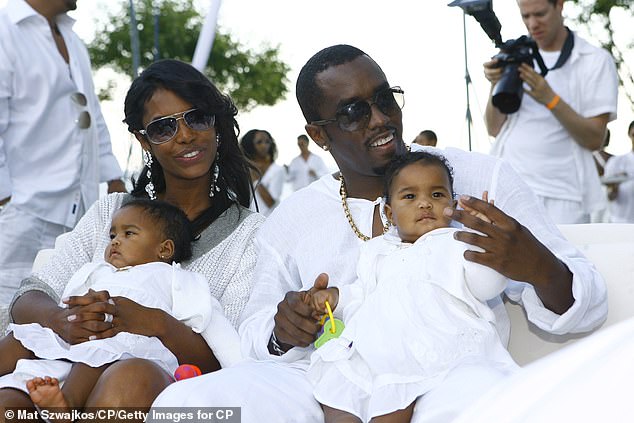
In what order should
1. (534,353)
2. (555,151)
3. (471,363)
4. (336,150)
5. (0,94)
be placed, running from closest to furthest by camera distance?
1. (471,363)
2. (534,353)
3. (336,150)
4. (0,94)
5. (555,151)

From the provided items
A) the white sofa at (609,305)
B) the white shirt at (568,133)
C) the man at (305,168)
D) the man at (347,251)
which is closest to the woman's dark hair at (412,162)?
the man at (347,251)

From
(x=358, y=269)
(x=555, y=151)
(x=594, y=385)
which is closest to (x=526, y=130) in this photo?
(x=555, y=151)

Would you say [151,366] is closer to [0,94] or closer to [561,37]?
[0,94]

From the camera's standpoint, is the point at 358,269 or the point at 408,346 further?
the point at 358,269

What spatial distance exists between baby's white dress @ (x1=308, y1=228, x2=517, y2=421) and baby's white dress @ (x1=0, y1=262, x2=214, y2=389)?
1.86 ft

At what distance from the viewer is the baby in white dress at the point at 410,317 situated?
292 cm

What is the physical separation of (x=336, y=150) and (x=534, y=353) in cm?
100

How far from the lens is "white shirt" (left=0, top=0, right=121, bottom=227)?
17.5 feet

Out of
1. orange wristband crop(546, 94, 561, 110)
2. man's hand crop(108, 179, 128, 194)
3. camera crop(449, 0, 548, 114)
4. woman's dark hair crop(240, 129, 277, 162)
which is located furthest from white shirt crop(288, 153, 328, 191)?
orange wristband crop(546, 94, 561, 110)

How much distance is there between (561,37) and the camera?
18.9 ft

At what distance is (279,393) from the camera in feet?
9.98

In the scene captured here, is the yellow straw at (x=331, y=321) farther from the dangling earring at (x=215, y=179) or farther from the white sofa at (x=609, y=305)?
the dangling earring at (x=215, y=179)

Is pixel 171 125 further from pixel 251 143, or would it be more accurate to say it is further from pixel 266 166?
pixel 266 166

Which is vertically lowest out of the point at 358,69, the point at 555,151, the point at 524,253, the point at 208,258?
the point at 555,151
